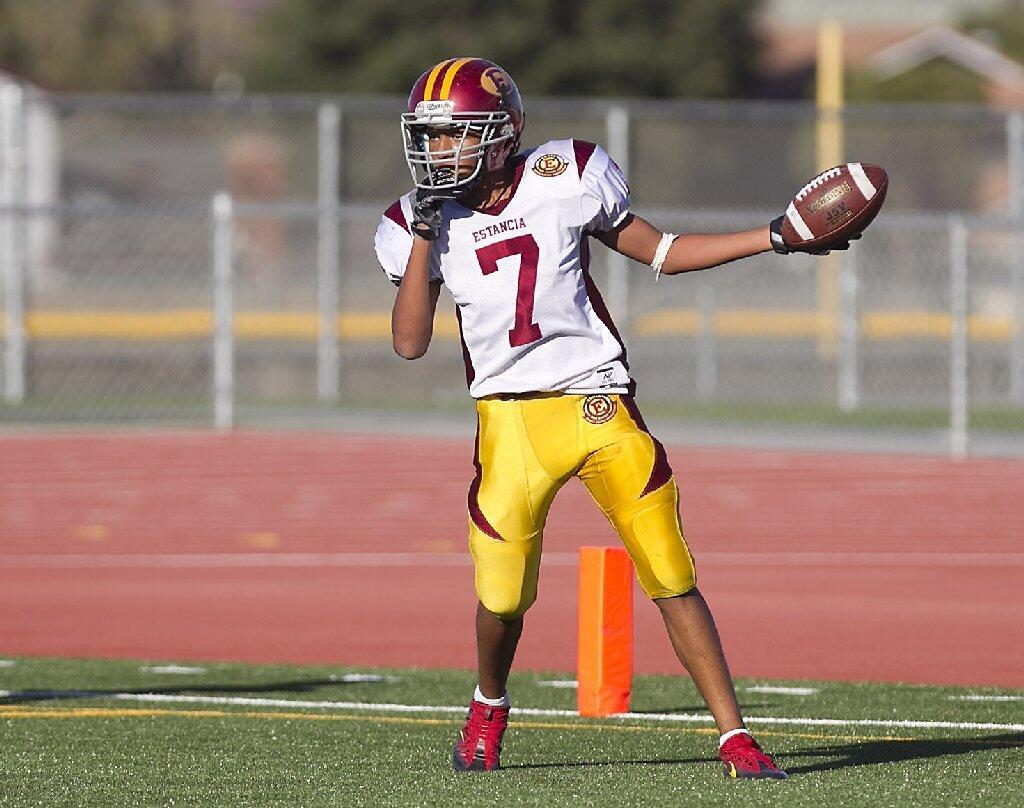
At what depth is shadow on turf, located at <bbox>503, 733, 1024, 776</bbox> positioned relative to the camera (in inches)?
224

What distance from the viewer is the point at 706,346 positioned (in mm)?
21125

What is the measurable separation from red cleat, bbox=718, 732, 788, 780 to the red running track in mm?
2740

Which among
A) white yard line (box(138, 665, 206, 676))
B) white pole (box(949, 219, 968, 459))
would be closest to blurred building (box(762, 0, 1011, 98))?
white pole (box(949, 219, 968, 459))

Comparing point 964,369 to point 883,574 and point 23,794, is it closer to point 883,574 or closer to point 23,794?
point 883,574

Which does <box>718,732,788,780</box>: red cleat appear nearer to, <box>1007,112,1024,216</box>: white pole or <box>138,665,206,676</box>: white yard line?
<box>138,665,206,676</box>: white yard line

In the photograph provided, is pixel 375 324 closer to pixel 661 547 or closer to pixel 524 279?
pixel 524 279

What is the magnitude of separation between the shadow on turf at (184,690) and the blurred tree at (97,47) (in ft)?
131

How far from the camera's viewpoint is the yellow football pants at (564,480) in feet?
17.7

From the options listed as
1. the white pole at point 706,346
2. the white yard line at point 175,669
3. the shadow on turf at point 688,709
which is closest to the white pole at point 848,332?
the white pole at point 706,346

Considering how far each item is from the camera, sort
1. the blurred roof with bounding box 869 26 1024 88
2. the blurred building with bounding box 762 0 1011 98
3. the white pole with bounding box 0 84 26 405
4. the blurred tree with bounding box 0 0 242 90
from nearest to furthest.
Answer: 1. the white pole with bounding box 0 84 26 405
2. the blurred roof with bounding box 869 26 1024 88
3. the blurred building with bounding box 762 0 1011 98
4. the blurred tree with bounding box 0 0 242 90

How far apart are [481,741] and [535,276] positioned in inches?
49.1

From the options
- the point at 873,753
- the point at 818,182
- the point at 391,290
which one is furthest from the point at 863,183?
the point at 391,290

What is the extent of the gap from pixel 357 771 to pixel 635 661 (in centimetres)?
301

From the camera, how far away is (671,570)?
539 centimetres
